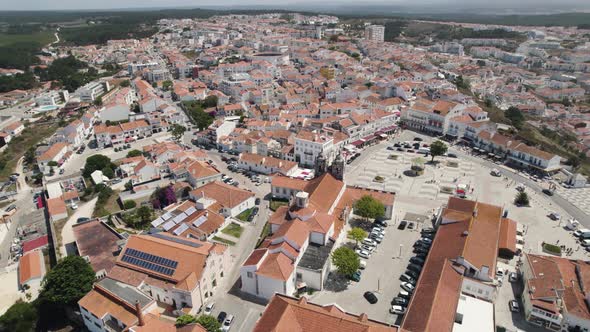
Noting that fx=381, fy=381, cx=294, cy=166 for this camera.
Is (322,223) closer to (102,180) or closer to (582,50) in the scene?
(102,180)

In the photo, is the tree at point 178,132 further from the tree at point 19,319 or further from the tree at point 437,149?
the tree at point 437,149

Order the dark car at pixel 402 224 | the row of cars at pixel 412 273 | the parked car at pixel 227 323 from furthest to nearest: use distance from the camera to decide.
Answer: the dark car at pixel 402 224
the row of cars at pixel 412 273
the parked car at pixel 227 323

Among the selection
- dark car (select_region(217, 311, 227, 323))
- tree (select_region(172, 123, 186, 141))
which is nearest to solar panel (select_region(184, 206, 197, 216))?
dark car (select_region(217, 311, 227, 323))

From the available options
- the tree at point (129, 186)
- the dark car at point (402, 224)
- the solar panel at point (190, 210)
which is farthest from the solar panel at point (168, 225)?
the dark car at point (402, 224)

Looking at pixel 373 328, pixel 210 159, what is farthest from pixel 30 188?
pixel 373 328

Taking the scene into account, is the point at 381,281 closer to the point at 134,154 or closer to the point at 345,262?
the point at 345,262
